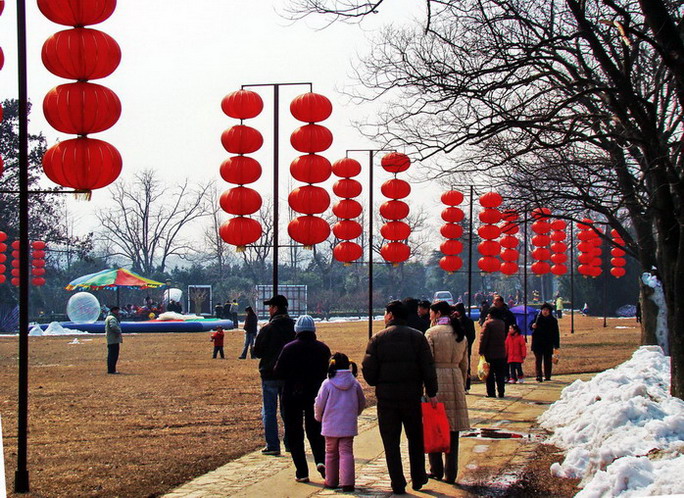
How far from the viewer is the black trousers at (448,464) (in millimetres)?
9266

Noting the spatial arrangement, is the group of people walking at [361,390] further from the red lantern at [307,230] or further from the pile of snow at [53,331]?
the pile of snow at [53,331]

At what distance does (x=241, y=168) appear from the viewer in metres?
17.3

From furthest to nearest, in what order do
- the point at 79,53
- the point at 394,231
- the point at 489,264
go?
the point at 489,264 < the point at 394,231 < the point at 79,53

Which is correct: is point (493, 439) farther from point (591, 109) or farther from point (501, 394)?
point (591, 109)

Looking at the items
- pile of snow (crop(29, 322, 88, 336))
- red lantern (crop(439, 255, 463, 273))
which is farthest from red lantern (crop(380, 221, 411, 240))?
pile of snow (crop(29, 322, 88, 336))

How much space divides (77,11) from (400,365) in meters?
5.99

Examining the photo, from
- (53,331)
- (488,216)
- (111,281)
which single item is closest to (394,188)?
(488,216)

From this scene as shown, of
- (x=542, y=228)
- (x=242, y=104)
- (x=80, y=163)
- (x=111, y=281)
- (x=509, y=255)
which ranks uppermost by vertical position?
(x=242, y=104)

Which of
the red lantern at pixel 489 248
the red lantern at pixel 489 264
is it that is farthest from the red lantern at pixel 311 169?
the red lantern at pixel 489 264

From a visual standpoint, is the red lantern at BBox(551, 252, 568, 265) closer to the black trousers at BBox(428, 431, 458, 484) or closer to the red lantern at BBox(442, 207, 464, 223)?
the red lantern at BBox(442, 207, 464, 223)

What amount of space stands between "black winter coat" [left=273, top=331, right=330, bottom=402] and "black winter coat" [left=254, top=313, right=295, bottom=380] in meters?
0.92

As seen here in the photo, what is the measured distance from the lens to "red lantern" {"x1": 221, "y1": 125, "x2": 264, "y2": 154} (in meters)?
17.1

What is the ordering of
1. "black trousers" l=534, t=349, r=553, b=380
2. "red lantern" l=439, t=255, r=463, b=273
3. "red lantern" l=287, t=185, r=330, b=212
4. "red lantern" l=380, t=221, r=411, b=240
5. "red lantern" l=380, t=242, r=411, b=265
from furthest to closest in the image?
1. "red lantern" l=439, t=255, r=463, b=273
2. "red lantern" l=380, t=242, r=411, b=265
3. "red lantern" l=380, t=221, r=411, b=240
4. "black trousers" l=534, t=349, r=553, b=380
5. "red lantern" l=287, t=185, r=330, b=212

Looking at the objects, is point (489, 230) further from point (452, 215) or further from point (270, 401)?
point (270, 401)
